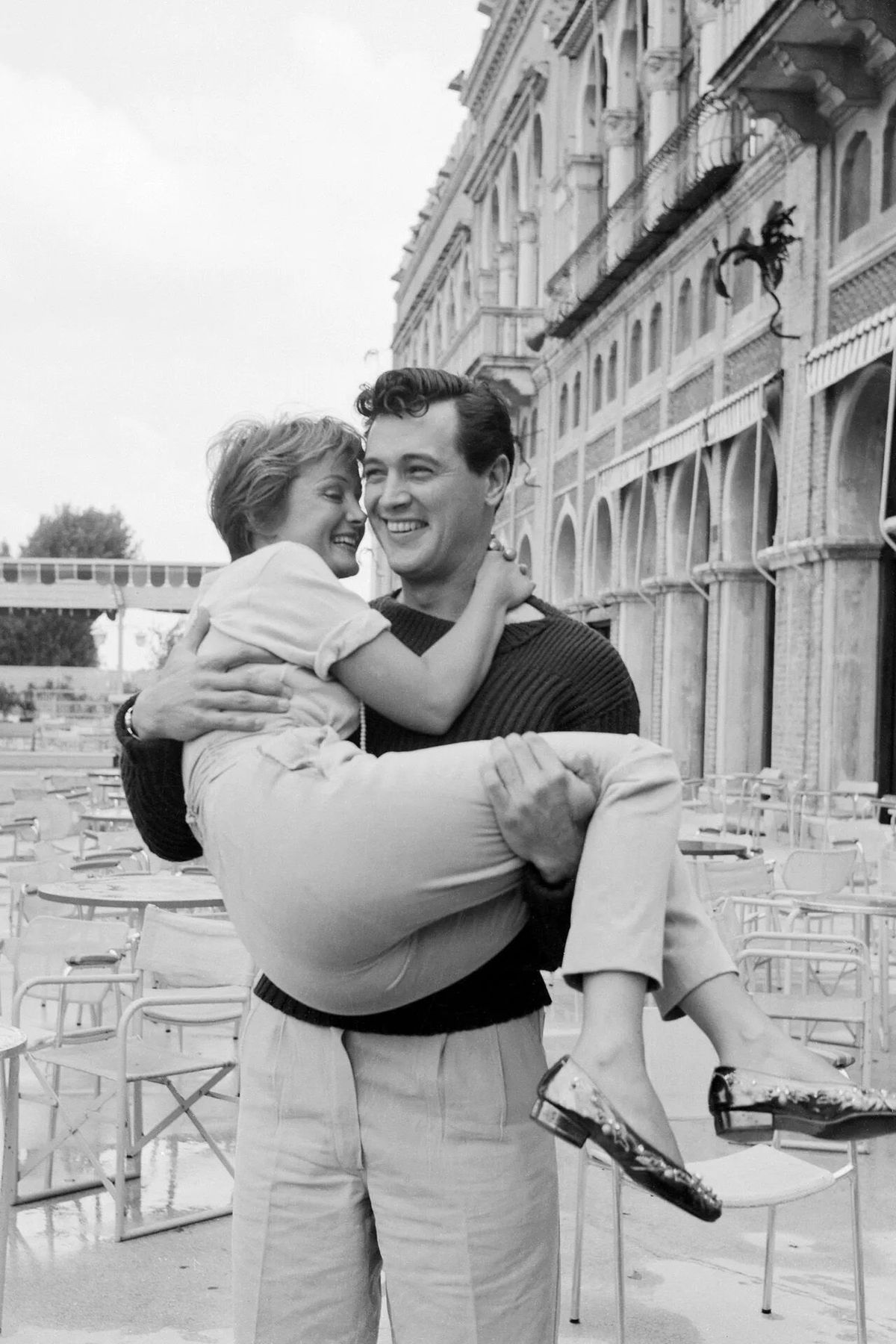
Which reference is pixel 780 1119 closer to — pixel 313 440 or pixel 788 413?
pixel 313 440

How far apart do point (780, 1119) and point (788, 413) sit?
15.5m

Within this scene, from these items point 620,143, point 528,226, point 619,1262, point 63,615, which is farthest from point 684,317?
point 63,615

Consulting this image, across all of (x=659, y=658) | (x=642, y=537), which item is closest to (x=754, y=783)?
(x=659, y=658)

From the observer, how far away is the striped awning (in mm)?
13578

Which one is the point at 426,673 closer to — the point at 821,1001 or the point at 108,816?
the point at 821,1001

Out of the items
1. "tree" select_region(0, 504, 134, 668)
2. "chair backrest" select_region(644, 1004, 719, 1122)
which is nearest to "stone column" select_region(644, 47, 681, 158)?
"chair backrest" select_region(644, 1004, 719, 1122)

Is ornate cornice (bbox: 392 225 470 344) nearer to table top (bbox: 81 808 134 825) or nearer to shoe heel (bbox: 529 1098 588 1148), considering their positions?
table top (bbox: 81 808 134 825)

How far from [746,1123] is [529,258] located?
33.7 metres

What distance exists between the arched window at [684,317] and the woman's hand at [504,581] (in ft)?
64.2

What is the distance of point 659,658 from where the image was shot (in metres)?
22.7

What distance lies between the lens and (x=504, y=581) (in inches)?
90.4

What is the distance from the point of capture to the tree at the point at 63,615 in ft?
219

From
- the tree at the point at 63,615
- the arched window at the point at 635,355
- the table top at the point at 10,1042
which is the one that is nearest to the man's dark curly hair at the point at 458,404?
the table top at the point at 10,1042

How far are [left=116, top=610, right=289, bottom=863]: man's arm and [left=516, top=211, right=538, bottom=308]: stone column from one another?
32.5m
